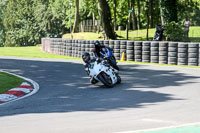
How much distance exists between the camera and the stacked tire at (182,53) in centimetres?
1852

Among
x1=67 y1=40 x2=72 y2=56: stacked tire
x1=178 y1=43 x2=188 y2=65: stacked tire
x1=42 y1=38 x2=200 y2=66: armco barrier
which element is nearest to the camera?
x1=42 y1=38 x2=200 y2=66: armco barrier

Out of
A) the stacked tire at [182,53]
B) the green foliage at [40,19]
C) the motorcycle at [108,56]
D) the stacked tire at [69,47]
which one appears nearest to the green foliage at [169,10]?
the stacked tire at [69,47]

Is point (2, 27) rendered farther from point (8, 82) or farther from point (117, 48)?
point (8, 82)

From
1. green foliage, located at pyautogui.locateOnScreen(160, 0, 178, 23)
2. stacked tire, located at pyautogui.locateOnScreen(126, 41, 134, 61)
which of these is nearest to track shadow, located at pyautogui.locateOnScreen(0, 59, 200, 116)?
stacked tire, located at pyautogui.locateOnScreen(126, 41, 134, 61)

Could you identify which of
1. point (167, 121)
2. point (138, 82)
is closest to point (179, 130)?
point (167, 121)

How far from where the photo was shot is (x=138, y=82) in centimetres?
1346

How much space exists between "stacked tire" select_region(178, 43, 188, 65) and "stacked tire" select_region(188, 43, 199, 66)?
0.53 ft

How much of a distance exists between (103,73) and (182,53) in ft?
24.5

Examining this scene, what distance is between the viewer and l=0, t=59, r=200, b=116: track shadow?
30.3 feet

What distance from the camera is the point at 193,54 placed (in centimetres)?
1830

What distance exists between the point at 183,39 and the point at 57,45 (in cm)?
975

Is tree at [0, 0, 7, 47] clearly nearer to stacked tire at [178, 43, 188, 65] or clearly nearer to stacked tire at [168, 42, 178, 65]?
stacked tire at [168, 42, 178, 65]

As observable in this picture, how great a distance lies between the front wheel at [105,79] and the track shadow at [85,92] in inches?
7.9

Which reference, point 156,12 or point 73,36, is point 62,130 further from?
point 156,12
